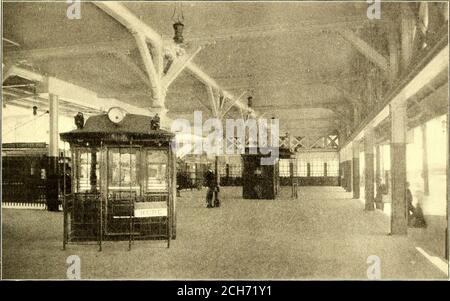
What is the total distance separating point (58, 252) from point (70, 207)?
1.00 meters

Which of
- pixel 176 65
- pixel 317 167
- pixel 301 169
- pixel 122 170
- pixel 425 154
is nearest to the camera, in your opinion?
pixel 122 170

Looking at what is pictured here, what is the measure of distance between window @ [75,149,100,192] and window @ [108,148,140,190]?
1.33ft

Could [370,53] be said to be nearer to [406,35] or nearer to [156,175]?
[406,35]

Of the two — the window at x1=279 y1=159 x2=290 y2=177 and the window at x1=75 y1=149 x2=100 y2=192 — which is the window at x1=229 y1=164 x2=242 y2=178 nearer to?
the window at x1=279 y1=159 x2=290 y2=177

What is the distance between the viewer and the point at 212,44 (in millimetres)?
11070

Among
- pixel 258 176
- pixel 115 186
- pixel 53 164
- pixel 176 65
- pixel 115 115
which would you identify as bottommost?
pixel 258 176

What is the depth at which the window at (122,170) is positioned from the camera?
26.9 feet

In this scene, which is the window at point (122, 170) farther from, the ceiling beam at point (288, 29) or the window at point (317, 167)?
the window at point (317, 167)

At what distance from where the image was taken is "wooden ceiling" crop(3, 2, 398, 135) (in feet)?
29.0

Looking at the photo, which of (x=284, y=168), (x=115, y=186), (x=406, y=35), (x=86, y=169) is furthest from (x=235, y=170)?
(x=406, y=35)

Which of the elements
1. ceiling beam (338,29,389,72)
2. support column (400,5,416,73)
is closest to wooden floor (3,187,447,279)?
support column (400,5,416,73)

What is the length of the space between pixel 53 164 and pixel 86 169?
665 centimetres

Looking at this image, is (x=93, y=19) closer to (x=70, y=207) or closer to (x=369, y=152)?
(x=70, y=207)
